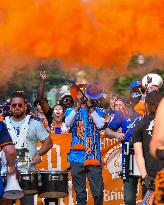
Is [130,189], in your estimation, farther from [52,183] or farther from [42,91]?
[42,91]

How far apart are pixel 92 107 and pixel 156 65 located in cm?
118

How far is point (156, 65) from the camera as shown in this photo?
11039 millimetres

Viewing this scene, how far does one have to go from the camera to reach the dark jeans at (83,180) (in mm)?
11523

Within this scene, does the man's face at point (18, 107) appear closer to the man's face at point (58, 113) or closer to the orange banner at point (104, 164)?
the orange banner at point (104, 164)

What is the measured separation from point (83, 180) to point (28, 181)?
5.66 feet

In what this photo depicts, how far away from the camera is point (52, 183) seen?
405 inches

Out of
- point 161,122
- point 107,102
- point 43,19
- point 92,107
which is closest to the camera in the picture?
point 161,122

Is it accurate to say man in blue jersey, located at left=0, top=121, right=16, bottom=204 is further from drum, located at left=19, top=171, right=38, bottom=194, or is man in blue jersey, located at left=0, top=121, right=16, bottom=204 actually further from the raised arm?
the raised arm

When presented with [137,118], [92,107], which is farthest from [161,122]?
[92,107]

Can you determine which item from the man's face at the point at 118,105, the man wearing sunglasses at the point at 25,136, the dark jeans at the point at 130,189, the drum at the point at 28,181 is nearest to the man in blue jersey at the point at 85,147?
the man's face at the point at 118,105

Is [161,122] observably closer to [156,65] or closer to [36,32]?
[36,32]

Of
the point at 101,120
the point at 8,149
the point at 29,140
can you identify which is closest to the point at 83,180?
the point at 101,120

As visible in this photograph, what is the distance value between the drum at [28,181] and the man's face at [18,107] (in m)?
0.84

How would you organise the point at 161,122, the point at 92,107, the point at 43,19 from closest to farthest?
1. the point at 161,122
2. the point at 43,19
3. the point at 92,107
